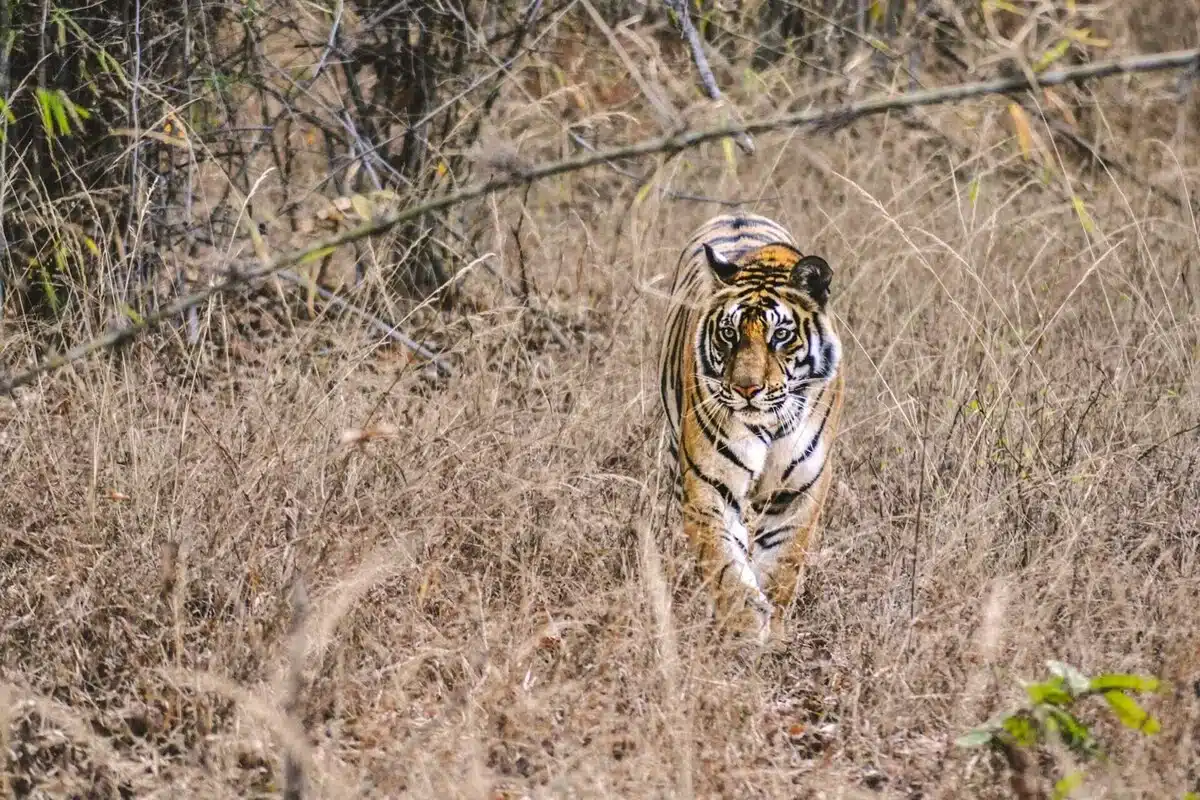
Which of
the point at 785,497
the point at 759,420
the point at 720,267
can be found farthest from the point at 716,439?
the point at 720,267

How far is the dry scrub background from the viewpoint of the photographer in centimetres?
286

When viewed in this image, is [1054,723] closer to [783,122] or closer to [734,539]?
[783,122]

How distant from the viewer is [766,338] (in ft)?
12.7

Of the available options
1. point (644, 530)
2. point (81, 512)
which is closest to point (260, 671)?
point (81, 512)

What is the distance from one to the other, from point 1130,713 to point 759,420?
1.44 meters

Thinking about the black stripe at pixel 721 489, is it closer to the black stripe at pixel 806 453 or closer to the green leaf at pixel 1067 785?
the black stripe at pixel 806 453

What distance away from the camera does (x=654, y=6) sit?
19.4 feet

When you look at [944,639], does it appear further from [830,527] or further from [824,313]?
[824,313]

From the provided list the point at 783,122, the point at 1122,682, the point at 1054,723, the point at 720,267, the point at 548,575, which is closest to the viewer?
the point at 783,122

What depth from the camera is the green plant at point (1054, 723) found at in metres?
2.54

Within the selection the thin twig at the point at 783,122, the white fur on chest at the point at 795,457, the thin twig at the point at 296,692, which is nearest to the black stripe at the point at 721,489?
the white fur on chest at the point at 795,457

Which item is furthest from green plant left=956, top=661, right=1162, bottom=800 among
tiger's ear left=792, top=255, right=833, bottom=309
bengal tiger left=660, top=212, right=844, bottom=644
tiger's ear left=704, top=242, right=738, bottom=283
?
tiger's ear left=704, top=242, right=738, bottom=283

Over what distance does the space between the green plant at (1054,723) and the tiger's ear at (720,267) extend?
63.4 inches

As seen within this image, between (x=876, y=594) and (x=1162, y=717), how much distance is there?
0.80 m
